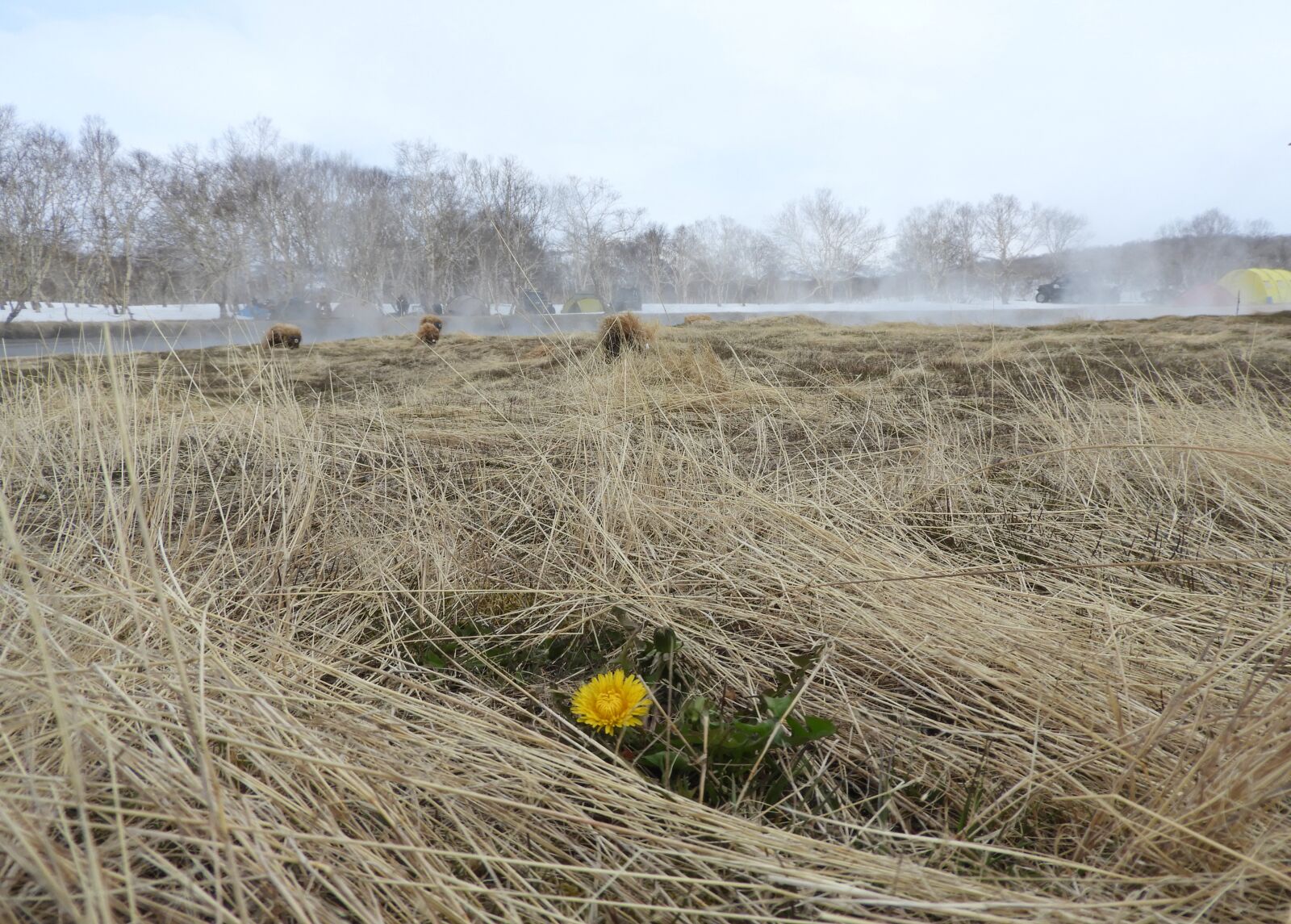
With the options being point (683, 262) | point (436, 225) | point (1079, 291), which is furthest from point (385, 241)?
point (1079, 291)

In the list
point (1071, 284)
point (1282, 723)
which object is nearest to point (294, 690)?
point (1282, 723)

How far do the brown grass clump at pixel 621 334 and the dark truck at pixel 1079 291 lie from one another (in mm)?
28201

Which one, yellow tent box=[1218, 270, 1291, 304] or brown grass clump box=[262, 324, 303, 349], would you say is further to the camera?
yellow tent box=[1218, 270, 1291, 304]

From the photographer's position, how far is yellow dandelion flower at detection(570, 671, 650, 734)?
0.86 m

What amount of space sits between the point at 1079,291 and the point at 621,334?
109ft

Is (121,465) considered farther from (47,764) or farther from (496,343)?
(496,343)

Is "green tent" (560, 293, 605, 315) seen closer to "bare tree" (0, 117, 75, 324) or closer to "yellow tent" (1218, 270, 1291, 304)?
"bare tree" (0, 117, 75, 324)

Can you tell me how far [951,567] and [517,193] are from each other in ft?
28.2

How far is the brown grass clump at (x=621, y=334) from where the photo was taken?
185 inches

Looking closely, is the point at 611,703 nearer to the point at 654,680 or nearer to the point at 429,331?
the point at 654,680

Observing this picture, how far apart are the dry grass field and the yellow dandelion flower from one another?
4 cm

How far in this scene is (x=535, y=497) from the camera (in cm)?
183

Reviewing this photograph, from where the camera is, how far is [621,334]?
4715mm

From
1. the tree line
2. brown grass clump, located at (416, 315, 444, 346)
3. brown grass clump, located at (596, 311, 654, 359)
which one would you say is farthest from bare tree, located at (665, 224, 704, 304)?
brown grass clump, located at (596, 311, 654, 359)
